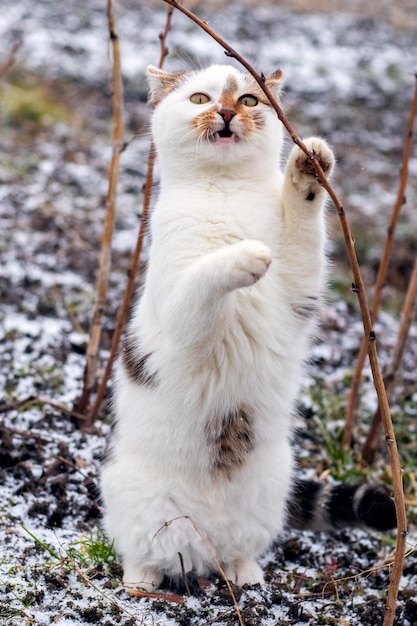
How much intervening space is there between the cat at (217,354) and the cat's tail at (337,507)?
0.6 inches

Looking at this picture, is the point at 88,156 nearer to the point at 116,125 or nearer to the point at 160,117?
the point at 116,125

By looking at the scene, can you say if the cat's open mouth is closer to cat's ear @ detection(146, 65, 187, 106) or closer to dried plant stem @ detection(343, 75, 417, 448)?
cat's ear @ detection(146, 65, 187, 106)

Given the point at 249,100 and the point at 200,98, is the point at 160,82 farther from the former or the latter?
the point at 249,100

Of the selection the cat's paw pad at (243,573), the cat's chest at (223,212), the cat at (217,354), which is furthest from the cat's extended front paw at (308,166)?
the cat's paw pad at (243,573)

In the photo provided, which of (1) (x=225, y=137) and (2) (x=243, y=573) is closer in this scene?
(1) (x=225, y=137)

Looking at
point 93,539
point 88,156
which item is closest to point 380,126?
point 88,156

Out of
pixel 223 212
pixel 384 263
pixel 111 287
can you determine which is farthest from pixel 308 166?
pixel 111 287

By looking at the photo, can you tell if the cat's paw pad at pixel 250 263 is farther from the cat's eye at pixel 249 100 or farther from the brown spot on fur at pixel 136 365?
the cat's eye at pixel 249 100

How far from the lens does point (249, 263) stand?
183cm

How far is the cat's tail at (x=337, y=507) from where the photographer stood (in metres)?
2.56

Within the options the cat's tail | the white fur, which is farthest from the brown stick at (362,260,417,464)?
the white fur

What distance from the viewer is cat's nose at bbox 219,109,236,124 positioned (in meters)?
2.29

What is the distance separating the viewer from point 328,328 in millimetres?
5004

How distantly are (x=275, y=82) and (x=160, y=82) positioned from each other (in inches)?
18.1
